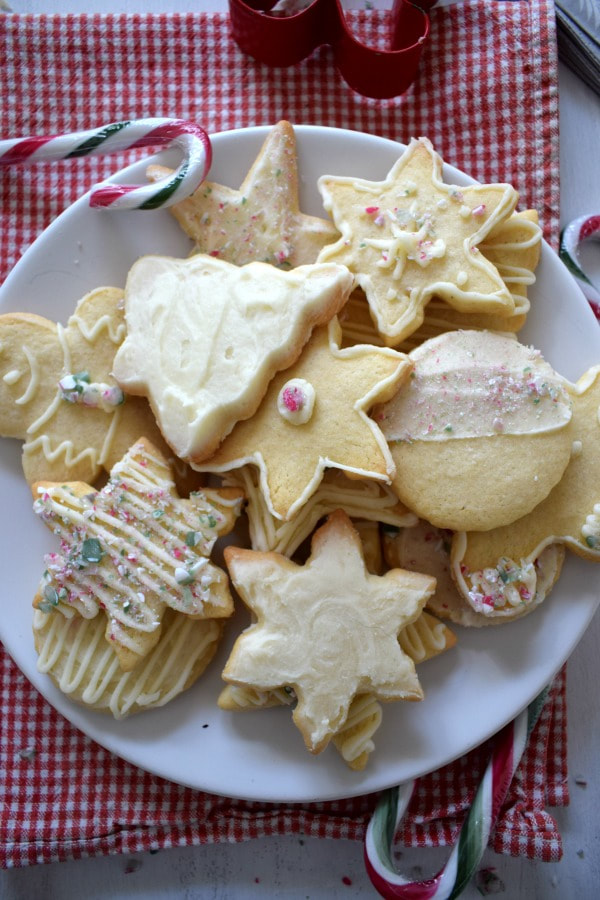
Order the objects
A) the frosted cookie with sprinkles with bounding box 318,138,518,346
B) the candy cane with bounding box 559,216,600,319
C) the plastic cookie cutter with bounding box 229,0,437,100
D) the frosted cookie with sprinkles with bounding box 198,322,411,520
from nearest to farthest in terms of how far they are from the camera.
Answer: the frosted cookie with sprinkles with bounding box 198,322,411,520 < the frosted cookie with sprinkles with bounding box 318,138,518,346 < the plastic cookie cutter with bounding box 229,0,437,100 < the candy cane with bounding box 559,216,600,319

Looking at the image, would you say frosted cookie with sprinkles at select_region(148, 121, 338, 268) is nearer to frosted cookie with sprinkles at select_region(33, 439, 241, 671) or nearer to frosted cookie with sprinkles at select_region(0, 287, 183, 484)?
frosted cookie with sprinkles at select_region(0, 287, 183, 484)

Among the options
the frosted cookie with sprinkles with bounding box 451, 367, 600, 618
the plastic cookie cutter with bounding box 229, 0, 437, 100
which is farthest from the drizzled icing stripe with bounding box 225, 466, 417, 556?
the plastic cookie cutter with bounding box 229, 0, 437, 100

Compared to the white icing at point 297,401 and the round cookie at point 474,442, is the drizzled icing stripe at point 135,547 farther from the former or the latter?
the round cookie at point 474,442

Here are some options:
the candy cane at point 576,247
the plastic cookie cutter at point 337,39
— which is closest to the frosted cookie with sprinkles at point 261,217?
the plastic cookie cutter at point 337,39

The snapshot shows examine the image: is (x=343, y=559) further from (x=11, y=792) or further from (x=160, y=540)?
(x=11, y=792)

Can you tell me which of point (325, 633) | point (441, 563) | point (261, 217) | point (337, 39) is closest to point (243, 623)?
point (325, 633)

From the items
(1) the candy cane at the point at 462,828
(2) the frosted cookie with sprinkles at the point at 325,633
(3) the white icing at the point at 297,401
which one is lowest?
(1) the candy cane at the point at 462,828

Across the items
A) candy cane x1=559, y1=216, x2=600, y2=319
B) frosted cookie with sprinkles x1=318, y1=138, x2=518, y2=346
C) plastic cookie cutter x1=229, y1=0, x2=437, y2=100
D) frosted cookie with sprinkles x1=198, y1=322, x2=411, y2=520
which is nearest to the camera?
frosted cookie with sprinkles x1=198, y1=322, x2=411, y2=520

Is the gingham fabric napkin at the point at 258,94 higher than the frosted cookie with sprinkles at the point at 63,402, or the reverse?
the gingham fabric napkin at the point at 258,94
